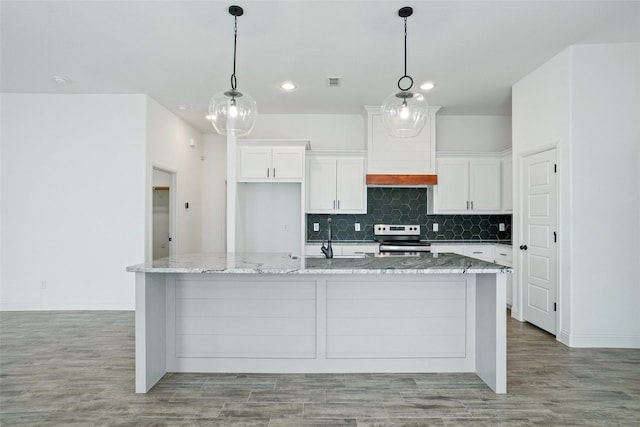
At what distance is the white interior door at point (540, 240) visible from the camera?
3.66 meters

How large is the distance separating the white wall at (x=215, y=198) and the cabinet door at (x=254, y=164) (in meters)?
1.62

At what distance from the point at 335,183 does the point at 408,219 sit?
131 centimetres

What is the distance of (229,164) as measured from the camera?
501cm

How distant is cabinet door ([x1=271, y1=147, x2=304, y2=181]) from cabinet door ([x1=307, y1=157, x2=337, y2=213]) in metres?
0.28

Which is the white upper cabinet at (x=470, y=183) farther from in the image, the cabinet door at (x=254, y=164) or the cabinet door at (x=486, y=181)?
the cabinet door at (x=254, y=164)

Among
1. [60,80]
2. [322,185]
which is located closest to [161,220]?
[60,80]

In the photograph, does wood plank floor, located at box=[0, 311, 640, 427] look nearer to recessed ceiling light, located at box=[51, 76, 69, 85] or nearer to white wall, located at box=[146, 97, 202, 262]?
white wall, located at box=[146, 97, 202, 262]

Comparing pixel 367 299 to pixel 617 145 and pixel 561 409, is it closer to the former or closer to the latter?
pixel 561 409

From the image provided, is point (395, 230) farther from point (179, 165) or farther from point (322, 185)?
point (179, 165)

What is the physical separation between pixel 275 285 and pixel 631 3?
134 inches

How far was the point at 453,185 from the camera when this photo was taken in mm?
Result: 5316

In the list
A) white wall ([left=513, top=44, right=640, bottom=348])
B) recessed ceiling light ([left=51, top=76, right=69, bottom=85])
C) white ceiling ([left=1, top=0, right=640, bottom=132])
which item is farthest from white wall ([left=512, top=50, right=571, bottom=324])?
recessed ceiling light ([left=51, top=76, right=69, bottom=85])

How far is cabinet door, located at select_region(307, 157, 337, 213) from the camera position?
528 cm

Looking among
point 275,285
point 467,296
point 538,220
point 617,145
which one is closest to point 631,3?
point 617,145
